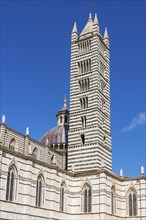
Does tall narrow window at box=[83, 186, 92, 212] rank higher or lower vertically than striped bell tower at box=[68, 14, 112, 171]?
lower

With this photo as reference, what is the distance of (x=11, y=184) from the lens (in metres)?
30.9

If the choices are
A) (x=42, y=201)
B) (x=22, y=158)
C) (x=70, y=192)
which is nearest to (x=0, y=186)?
(x=22, y=158)

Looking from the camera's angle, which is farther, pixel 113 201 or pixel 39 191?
pixel 113 201

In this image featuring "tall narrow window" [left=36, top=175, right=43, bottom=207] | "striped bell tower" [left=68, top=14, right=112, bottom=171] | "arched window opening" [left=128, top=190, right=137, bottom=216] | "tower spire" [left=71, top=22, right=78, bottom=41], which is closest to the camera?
"tall narrow window" [left=36, top=175, right=43, bottom=207]

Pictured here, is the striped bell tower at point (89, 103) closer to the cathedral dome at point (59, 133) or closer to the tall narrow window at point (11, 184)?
the cathedral dome at point (59, 133)

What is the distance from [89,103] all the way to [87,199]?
503 inches

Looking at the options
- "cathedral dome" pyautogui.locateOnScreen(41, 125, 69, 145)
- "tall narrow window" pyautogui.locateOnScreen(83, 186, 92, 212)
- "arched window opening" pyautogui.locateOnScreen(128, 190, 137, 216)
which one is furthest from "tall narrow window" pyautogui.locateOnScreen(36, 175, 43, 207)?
"cathedral dome" pyautogui.locateOnScreen(41, 125, 69, 145)

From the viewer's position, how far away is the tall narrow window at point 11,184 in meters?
30.3

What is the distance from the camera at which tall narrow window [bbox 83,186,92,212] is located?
1489 inches

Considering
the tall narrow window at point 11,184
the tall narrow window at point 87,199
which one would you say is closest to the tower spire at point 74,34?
the tall narrow window at point 87,199

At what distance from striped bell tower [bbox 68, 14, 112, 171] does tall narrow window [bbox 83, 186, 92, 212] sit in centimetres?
345

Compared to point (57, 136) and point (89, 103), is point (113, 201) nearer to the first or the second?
point (89, 103)

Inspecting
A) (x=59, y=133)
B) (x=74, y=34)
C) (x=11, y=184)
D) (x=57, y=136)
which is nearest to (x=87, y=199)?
(x=11, y=184)

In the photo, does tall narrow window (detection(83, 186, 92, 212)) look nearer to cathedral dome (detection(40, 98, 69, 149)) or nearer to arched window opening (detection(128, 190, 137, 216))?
arched window opening (detection(128, 190, 137, 216))
